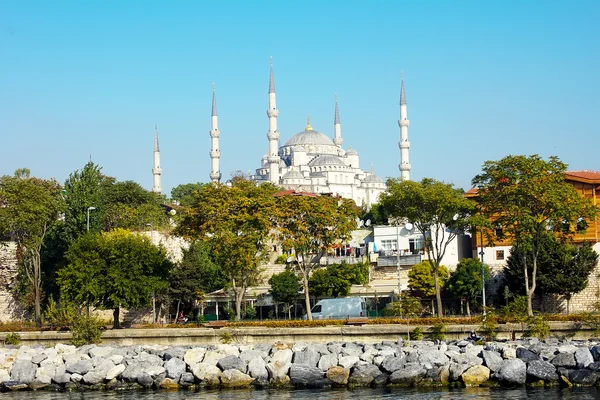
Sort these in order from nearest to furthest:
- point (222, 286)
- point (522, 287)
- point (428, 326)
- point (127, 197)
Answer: point (428, 326) < point (522, 287) < point (222, 286) < point (127, 197)

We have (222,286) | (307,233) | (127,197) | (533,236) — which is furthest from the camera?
(127,197)

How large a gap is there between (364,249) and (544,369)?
102ft

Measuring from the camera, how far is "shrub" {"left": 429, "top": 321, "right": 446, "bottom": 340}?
93.2 feet

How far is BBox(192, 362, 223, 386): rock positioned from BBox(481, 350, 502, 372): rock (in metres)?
7.59

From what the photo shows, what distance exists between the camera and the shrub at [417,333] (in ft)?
93.4

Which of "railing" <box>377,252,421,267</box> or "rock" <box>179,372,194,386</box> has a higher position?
"railing" <box>377,252,421,267</box>

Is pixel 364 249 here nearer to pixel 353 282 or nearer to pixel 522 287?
pixel 353 282

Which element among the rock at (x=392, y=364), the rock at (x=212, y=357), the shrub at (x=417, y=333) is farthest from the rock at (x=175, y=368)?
the shrub at (x=417, y=333)

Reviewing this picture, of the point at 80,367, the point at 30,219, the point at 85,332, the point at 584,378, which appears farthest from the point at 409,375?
the point at 30,219

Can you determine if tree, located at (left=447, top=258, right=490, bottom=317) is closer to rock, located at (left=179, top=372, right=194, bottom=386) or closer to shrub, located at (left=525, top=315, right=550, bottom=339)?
shrub, located at (left=525, top=315, right=550, bottom=339)

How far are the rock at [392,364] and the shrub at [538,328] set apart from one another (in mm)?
4855

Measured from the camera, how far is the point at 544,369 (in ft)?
78.3

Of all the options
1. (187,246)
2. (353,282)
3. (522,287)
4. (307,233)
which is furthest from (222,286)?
(522,287)

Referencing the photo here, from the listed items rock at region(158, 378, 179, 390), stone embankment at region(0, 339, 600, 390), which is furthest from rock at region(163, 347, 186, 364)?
rock at region(158, 378, 179, 390)
